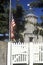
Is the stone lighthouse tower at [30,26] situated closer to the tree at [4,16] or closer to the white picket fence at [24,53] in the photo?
the tree at [4,16]

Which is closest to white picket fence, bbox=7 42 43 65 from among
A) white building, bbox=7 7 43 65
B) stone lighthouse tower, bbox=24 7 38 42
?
white building, bbox=7 7 43 65

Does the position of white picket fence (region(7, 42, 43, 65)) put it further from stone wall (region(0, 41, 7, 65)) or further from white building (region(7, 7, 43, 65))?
stone wall (region(0, 41, 7, 65))

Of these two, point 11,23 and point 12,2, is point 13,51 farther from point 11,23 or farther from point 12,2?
point 12,2

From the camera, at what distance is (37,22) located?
15250 mm

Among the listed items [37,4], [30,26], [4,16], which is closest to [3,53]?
[4,16]

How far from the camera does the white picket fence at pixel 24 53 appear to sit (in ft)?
25.3

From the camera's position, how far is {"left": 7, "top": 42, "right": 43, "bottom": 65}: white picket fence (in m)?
A: 7.71

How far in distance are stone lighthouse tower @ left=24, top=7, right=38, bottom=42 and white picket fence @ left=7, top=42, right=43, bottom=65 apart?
7.34 metres

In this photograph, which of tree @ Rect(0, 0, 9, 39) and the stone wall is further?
tree @ Rect(0, 0, 9, 39)

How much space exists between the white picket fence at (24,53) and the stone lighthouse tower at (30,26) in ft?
24.1

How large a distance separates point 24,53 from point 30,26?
799 cm

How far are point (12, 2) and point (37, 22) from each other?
210 centimetres

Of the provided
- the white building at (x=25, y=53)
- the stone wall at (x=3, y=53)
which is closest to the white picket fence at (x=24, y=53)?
the white building at (x=25, y=53)

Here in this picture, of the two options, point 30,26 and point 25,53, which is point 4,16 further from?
point 25,53
